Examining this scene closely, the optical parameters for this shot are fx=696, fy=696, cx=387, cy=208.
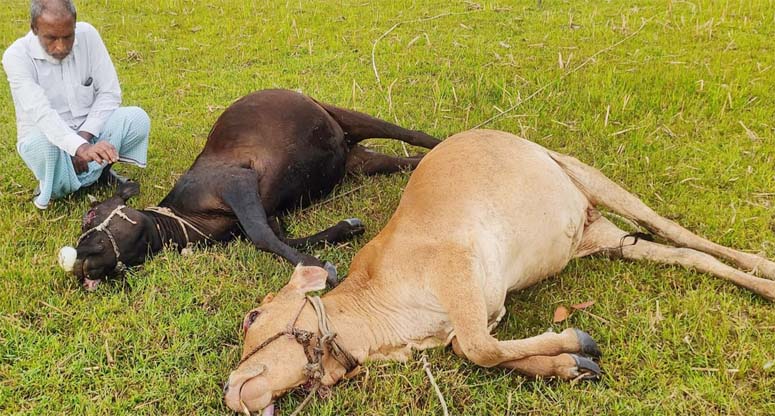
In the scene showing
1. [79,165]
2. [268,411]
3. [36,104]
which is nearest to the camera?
[268,411]

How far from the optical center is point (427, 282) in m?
3.87

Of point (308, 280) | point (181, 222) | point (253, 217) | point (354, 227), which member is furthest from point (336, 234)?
point (308, 280)

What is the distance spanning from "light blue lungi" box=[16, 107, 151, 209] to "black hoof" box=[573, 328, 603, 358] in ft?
14.2

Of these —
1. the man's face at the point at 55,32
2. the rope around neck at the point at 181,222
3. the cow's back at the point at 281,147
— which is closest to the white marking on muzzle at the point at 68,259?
the rope around neck at the point at 181,222

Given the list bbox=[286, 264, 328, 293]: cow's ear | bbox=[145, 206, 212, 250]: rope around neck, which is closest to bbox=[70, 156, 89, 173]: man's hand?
bbox=[145, 206, 212, 250]: rope around neck

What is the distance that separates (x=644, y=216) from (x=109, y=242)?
143 inches

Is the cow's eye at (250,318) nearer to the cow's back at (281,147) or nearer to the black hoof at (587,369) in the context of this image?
the black hoof at (587,369)

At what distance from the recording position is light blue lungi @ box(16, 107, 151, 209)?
5695 mm

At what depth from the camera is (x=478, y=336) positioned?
355 cm

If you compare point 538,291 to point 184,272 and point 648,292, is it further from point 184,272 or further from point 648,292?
point 184,272

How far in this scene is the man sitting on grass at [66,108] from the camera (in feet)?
17.8

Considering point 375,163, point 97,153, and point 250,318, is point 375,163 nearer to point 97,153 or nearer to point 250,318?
point 97,153

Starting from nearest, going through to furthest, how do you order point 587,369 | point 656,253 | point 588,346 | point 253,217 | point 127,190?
point 587,369, point 588,346, point 656,253, point 253,217, point 127,190

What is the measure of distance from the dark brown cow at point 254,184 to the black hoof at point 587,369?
66.8 inches
